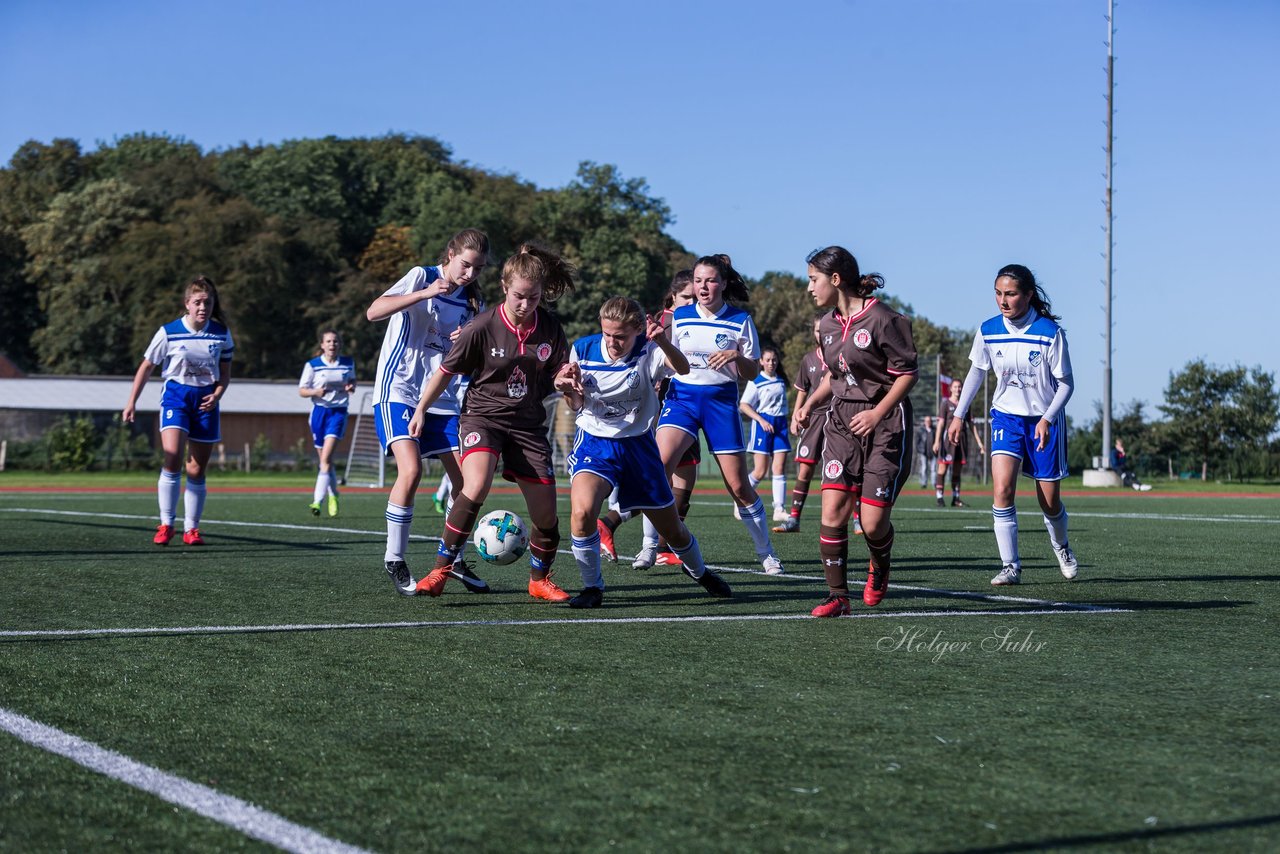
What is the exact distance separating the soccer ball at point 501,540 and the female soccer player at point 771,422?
8.30m

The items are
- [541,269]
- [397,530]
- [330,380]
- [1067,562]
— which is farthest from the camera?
[330,380]

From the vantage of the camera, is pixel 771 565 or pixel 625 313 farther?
pixel 771 565

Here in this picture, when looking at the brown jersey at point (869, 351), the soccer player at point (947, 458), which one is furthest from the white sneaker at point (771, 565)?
the soccer player at point (947, 458)

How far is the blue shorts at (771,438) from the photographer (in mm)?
17406

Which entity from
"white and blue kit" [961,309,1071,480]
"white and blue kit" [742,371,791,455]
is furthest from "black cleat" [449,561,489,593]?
"white and blue kit" [742,371,791,455]

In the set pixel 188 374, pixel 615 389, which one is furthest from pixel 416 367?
pixel 188 374

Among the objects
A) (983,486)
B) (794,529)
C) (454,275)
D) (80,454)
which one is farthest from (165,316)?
(454,275)

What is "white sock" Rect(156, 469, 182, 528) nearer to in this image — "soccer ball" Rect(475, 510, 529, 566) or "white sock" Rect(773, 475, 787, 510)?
"soccer ball" Rect(475, 510, 529, 566)

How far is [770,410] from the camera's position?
17828 mm

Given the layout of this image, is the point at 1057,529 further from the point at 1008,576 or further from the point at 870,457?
the point at 870,457

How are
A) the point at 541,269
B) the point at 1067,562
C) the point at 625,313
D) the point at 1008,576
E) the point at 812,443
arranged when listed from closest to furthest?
the point at 625,313 < the point at 541,269 < the point at 1008,576 < the point at 1067,562 < the point at 812,443

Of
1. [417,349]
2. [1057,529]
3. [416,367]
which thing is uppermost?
[417,349]

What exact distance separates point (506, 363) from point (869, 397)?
1892 millimetres

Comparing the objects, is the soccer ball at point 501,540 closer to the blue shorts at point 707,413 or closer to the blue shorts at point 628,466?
the blue shorts at point 628,466
